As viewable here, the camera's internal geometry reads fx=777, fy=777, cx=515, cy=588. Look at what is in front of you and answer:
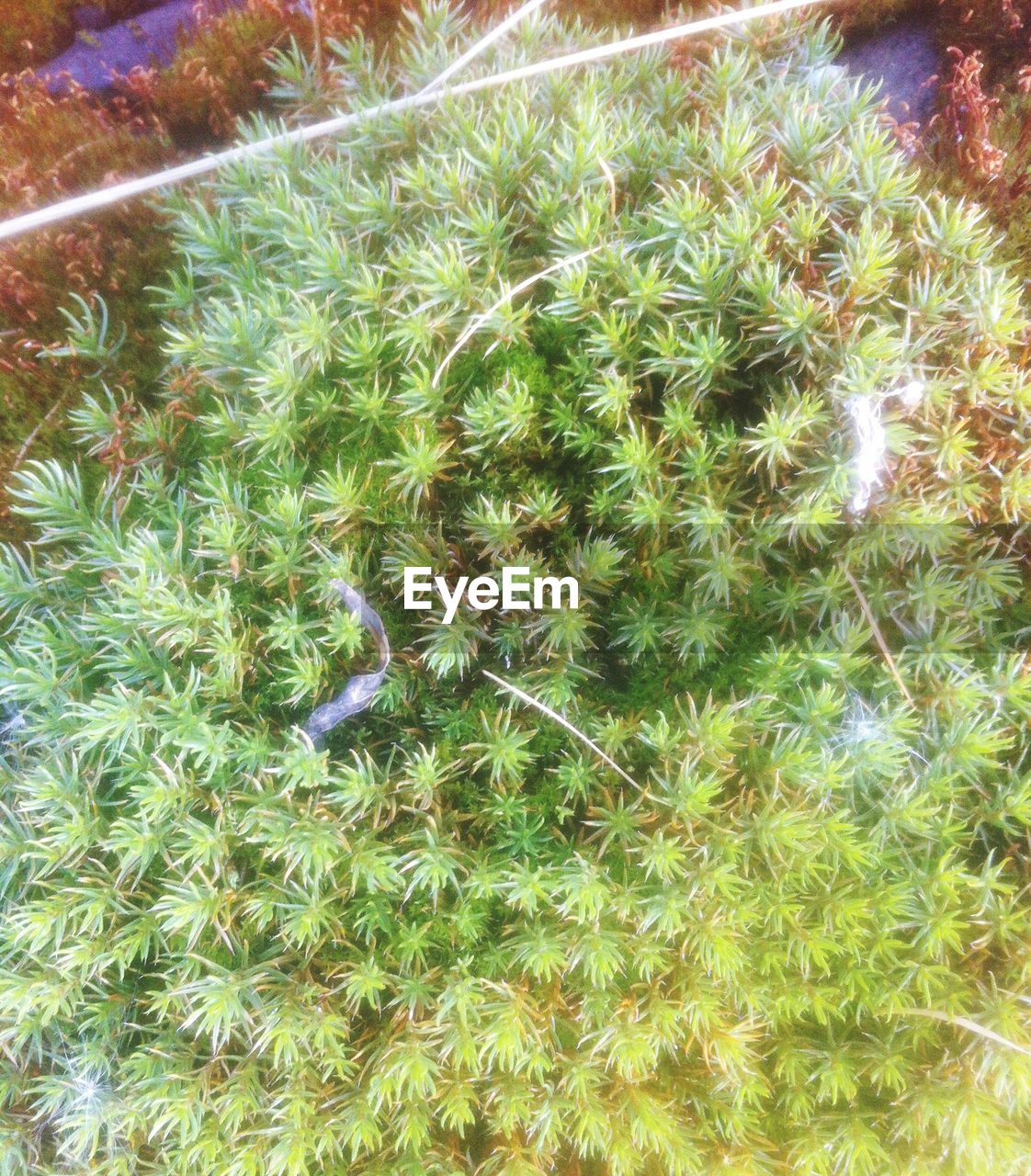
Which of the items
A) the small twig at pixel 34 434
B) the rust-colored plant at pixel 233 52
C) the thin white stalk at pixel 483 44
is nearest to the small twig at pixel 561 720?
the small twig at pixel 34 434

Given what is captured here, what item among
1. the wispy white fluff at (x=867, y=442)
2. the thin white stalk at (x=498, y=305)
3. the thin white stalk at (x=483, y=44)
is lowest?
the wispy white fluff at (x=867, y=442)

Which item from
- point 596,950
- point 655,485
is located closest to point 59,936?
point 596,950

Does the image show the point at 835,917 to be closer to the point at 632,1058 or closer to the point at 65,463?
the point at 632,1058

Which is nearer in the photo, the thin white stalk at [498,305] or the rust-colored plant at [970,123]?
the thin white stalk at [498,305]

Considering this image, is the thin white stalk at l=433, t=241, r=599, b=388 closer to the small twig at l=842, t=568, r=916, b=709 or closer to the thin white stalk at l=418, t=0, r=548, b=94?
the thin white stalk at l=418, t=0, r=548, b=94

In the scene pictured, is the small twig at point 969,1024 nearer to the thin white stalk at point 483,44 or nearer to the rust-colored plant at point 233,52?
the thin white stalk at point 483,44

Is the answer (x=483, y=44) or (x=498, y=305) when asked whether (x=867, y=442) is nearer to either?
(x=498, y=305)

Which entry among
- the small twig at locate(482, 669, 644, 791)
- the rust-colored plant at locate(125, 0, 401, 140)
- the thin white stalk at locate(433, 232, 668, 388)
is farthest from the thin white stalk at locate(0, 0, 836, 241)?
the small twig at locate(482, 669, 644, 791)

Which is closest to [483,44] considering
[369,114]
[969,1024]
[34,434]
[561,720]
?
[369,114]
